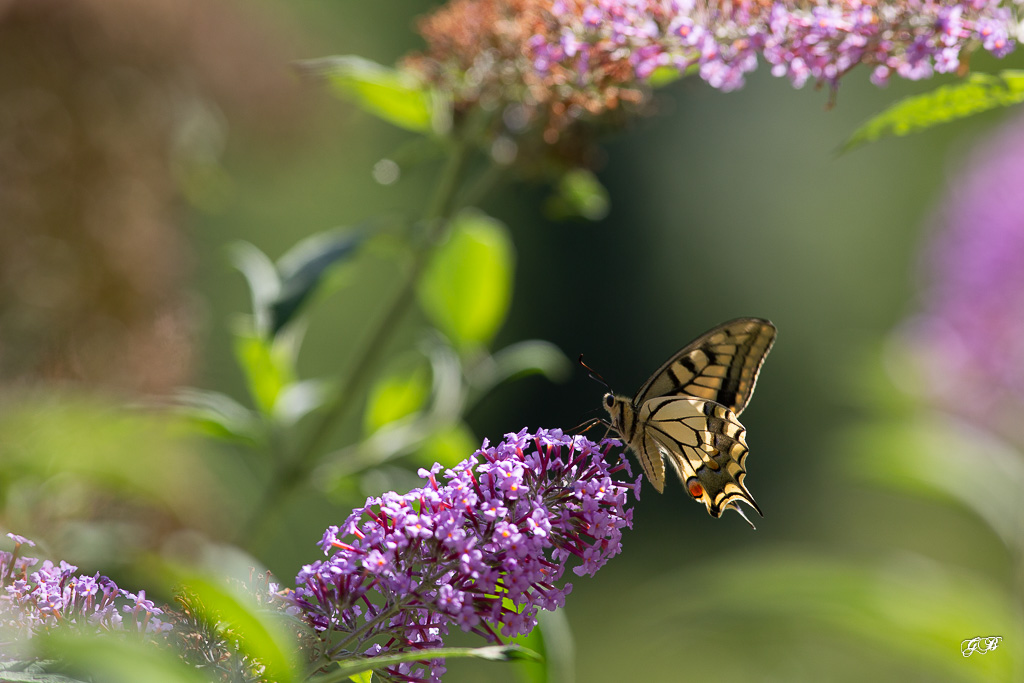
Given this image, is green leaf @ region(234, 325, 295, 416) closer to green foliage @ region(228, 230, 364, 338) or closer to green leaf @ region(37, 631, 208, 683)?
green foliage @ region(228, 230, 364, 338)

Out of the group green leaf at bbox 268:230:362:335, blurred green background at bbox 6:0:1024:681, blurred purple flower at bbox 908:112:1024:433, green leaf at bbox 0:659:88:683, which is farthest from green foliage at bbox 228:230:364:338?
blurred green background at bbox 6:0:1024:681

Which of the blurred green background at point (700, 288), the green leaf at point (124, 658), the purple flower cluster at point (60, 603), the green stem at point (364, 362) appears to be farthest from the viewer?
the blurred green background at point (700, 288)

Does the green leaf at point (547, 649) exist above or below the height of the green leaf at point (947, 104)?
below

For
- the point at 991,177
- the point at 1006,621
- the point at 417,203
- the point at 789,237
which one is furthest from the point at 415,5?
the point at 1006,621

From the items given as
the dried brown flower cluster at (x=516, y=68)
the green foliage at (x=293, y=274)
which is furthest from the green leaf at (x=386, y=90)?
the green foliage at (x=293, y=274)

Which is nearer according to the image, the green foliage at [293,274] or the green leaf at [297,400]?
the green foliage at [293,274]

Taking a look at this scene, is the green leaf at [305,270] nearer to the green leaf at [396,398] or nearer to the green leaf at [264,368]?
the green leaf at [264,368]

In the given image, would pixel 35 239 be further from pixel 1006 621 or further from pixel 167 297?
pixel 1006 621

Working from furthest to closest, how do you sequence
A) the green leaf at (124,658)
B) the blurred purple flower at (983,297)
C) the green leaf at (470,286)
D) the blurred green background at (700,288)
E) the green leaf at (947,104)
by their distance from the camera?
the blurred green background at (700,288) < the blurred purple flower at (983,297) < the green leaf at (470,286) < the green leaf at (947,104) < the green leaf at (124,658)
